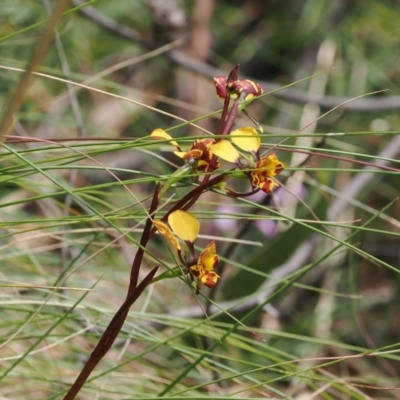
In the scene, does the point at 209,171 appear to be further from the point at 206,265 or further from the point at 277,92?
the point at 277,92

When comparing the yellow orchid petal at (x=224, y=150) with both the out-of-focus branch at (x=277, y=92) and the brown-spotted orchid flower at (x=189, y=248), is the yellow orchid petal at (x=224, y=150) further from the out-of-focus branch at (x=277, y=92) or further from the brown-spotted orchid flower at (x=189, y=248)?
the out-of-focus branch at (x=277, y=92)

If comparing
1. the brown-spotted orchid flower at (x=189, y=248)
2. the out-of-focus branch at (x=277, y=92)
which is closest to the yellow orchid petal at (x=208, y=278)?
the brown-spotted orchid flower at (x=189, y=248)

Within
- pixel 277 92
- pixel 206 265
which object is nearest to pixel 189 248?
pixel 206 265

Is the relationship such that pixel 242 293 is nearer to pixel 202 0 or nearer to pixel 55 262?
pixel 55 262

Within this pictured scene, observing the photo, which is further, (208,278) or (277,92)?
Result: (277,92)

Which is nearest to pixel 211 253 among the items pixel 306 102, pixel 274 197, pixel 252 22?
pixel 274 197

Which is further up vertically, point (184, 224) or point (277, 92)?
point (277, 92)

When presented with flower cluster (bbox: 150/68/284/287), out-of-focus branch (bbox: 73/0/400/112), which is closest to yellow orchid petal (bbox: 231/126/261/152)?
flower cluster (bbox: 150/68/284/287)

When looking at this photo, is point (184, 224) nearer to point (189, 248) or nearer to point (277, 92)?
point (189, 248)
